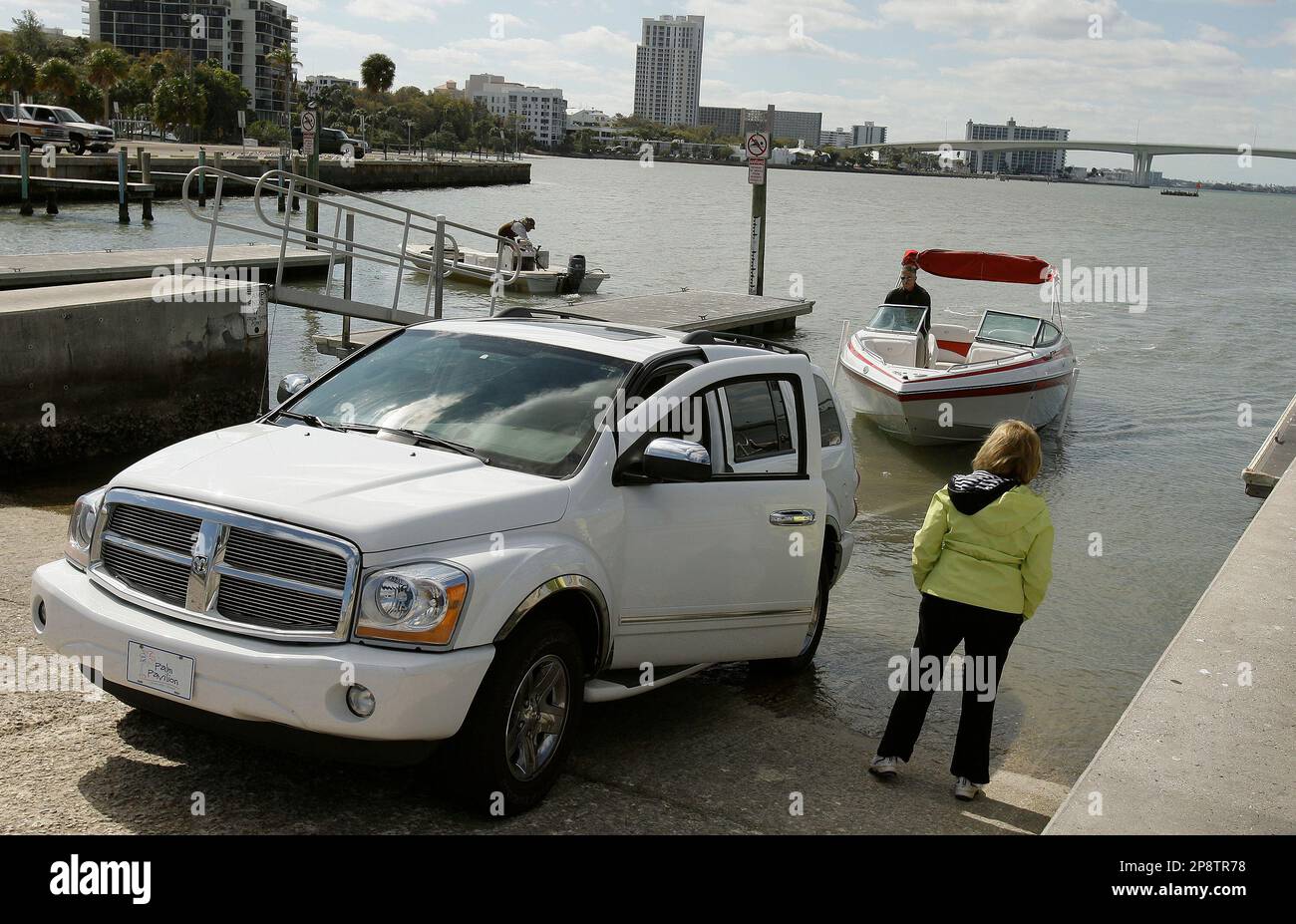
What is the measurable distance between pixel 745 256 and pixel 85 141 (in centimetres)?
2945

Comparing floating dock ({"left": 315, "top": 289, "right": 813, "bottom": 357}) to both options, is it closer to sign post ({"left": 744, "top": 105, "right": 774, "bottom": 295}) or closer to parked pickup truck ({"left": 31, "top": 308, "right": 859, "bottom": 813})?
sign post ({"left": 744, "top": 105, "right": 774, "bottom": 295})

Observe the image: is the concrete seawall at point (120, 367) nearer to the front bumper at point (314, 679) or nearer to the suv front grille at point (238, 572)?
the suv front grille at point (238, 572)

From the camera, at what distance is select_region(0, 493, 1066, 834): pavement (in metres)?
4.64

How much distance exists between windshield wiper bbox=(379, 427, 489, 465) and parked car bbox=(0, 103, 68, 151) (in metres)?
54.2

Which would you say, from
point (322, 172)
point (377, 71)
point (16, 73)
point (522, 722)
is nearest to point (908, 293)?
point (522, 722)

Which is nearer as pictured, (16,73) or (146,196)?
(146,196)

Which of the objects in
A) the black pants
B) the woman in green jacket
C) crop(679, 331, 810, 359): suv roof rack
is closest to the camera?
the woman in green jacket

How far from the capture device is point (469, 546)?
4629mm

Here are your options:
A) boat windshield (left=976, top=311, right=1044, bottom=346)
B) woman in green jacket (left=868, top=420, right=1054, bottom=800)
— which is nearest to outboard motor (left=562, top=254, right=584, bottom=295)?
boat windshield (left=976, top=311, right=1044, bottom=346)

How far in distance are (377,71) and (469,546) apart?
142m

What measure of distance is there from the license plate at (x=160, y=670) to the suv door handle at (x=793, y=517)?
281 centimetres

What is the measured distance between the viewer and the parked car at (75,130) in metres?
55.2

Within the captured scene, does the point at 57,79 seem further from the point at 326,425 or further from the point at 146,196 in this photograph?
the point at 326,425

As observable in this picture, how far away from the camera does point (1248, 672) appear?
6.22 metres
